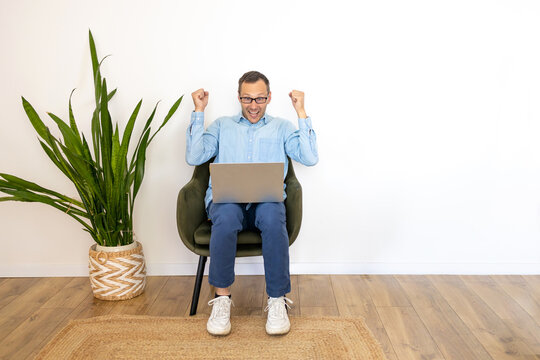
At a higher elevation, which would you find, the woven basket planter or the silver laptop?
the silver laptop

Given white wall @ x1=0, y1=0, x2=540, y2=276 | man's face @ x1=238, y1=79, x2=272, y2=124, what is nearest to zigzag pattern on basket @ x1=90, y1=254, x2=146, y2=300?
white wall @ x1=0, y1=0, x2=540, y2=276

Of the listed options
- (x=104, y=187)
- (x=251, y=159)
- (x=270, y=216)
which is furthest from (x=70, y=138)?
(x=270, y=216)

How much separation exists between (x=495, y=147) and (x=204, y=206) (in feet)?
5.23

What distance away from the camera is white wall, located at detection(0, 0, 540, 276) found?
222cm

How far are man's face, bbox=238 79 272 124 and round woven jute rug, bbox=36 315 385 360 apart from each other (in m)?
0.93

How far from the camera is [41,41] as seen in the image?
2.24m

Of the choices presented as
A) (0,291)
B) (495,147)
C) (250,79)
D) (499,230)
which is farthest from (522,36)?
(0,291)

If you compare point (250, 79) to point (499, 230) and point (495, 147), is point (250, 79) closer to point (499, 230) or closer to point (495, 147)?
point (495, 147)

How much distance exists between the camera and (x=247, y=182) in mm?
1705

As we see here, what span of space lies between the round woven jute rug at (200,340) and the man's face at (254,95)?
3.05 ft

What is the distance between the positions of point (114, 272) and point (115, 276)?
21 mm

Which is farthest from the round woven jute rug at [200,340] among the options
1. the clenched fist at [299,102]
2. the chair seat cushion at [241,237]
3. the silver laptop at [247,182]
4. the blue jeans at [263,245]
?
the clenched fist at [299,102]

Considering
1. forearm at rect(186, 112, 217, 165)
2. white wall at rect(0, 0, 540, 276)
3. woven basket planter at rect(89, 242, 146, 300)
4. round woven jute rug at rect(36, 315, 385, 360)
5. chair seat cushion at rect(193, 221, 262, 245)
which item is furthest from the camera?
white wall at rect(0, 0, 540, 276)

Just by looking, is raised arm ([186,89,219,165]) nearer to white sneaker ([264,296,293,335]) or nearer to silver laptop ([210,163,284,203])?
silver laptop ([210,163,284,203])
